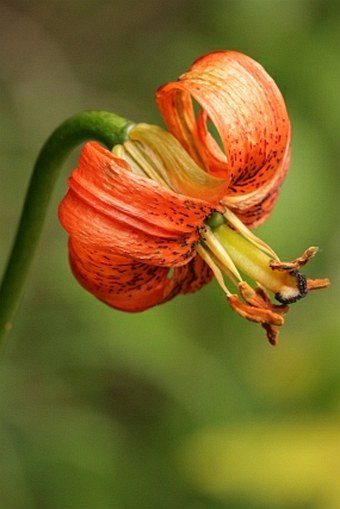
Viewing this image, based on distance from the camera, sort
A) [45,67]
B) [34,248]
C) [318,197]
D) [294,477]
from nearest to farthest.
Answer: [34,248], [294,477], [318,197], [45,67]

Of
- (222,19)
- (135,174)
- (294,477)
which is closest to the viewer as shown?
(135,174)

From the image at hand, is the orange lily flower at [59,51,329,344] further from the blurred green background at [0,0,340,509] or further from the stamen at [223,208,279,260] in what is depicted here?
the blurred green background at [0,0,340,509]

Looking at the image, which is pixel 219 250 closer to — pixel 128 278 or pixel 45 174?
pixel 128 278

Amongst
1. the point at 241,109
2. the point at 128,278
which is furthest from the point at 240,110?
the point at 128,278

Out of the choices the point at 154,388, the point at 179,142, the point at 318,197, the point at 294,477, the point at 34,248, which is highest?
the point at 179,142

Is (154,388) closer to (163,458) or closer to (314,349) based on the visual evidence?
(163,458)

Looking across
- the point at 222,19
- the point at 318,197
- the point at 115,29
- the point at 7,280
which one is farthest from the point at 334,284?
the point at 115,29

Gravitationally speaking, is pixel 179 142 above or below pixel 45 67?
above
